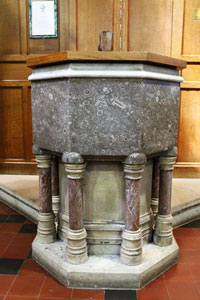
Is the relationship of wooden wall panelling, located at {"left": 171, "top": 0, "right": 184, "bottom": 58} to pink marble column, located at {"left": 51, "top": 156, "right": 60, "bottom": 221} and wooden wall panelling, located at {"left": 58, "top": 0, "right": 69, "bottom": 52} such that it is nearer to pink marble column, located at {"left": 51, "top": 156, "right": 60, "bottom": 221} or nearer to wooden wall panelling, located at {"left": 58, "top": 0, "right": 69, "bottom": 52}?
wooden wall panelling, located at {"left": 58, "top": 0, "right": 69, "bottom": 52}

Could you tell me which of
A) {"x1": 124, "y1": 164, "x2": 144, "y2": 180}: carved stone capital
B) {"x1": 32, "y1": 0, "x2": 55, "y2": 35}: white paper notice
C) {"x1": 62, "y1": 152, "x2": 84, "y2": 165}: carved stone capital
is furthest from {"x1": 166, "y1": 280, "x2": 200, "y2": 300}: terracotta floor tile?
{"x1": 32, "y1": 0, "x2": 55, "y2": 35}: white paper notice

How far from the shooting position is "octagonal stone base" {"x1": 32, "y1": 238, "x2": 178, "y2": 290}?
1776mm

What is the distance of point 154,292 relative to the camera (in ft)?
5.76

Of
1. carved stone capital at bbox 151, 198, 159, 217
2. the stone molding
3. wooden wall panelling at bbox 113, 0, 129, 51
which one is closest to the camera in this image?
the stone molding

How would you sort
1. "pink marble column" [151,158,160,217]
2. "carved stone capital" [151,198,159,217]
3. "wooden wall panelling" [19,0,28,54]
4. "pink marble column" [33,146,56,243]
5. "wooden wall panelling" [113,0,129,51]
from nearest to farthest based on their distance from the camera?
"pink marble column" [33,146,56,243]
"pink marble column" [151,158,160,217]
"carved stone capital" [151,198,159,217]
"wooden wall panelling" [113,0,129,51]
"wooden wall panelling" [19,0,28,54]

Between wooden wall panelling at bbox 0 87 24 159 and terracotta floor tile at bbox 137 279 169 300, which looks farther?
wooden wall panelling at bbox 0 87 24 159

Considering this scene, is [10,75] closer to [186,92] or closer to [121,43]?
[121,43]

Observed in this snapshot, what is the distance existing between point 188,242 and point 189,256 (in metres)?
0.22

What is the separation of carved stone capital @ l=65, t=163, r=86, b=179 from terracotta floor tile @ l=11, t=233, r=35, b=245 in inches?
36.2

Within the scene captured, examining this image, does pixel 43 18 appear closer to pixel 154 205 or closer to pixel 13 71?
pixel 13 71

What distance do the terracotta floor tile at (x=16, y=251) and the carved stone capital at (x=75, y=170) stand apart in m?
0.82

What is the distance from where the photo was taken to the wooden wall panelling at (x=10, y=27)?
135 inches

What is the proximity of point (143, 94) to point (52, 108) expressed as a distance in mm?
529

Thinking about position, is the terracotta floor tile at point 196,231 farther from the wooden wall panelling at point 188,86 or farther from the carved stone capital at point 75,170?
the carved stone capital at point 75,170
